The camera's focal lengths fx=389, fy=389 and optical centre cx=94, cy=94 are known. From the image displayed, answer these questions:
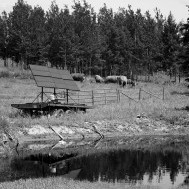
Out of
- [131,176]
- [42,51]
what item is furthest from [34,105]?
[42,51]

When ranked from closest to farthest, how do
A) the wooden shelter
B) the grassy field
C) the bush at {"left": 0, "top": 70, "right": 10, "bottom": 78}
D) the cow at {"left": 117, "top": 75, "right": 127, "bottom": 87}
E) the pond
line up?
the grassy field
the pond
the wooden shelter
the cow at {"left": 117, "top": 75, "right": 127, "bottom": 87}
the bush at {"left": 0, "top": 70, "right": 10, "bottom": 78}

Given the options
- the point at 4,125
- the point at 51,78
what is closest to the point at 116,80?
the point at 51,78

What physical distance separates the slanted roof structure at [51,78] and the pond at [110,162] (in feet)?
20.1

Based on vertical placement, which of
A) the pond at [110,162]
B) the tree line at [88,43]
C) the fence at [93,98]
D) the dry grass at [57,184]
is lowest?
the pond at [110,162]

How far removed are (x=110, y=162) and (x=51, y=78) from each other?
12052mm

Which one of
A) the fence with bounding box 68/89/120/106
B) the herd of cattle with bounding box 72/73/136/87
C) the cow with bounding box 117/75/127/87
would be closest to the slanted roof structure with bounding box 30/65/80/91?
the fence with bounding box 68/89/120/106

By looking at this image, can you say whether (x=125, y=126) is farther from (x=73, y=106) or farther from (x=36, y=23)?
(x=36, y=23)

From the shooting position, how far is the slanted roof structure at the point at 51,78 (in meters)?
29.8

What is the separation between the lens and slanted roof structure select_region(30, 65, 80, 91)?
29794mm

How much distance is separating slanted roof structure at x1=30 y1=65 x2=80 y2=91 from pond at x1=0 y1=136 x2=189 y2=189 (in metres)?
6.13

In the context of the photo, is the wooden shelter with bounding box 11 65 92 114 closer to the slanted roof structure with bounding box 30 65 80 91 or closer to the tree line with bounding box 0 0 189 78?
the slanted roof structure with bounding box 30 65 80 91

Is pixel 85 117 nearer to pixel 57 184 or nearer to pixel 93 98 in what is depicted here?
pixel 93 98

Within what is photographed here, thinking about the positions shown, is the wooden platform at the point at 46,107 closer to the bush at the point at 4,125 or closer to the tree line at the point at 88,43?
the bush at the point at 4,125

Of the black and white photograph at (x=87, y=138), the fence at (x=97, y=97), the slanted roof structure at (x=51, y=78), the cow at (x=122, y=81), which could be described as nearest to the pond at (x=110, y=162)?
the black and white photograph at (x=87, y=138)
